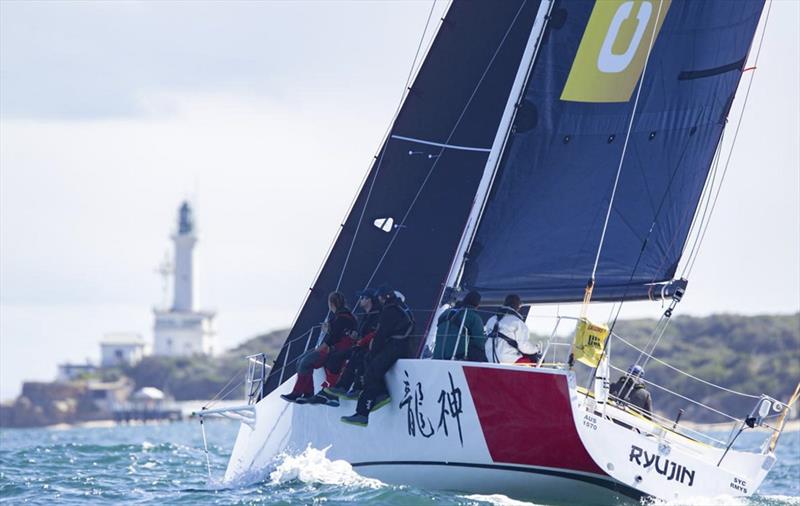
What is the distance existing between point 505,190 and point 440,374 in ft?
7.95

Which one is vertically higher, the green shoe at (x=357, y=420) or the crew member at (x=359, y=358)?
the crew member at (x=359, y=358)

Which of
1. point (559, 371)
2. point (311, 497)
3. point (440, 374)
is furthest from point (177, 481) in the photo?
point (559, 371)

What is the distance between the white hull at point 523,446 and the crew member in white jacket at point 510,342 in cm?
52

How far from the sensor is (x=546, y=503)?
1139cm

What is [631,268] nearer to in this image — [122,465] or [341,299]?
[341,299]

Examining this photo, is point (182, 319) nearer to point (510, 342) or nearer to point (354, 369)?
point (354, 369)

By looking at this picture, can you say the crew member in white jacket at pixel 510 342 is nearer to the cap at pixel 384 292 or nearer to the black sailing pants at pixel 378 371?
the black sailing pants at pixel 378 371

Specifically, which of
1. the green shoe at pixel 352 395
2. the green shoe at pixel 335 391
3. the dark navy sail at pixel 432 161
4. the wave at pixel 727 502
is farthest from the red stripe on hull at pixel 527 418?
the dark navy sail at pixel 432 161

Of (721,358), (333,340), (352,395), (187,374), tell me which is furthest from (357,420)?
(187,374)

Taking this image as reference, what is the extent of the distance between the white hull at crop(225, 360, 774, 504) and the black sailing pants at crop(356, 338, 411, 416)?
3.6 inches

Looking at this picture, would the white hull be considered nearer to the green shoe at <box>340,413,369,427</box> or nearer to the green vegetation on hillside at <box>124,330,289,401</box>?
the green shoe at <box>340,413,369,427</box>

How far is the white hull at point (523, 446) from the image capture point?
10914 millimetres

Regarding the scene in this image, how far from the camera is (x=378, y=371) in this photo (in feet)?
39.5

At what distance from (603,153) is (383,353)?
9.51 ft
